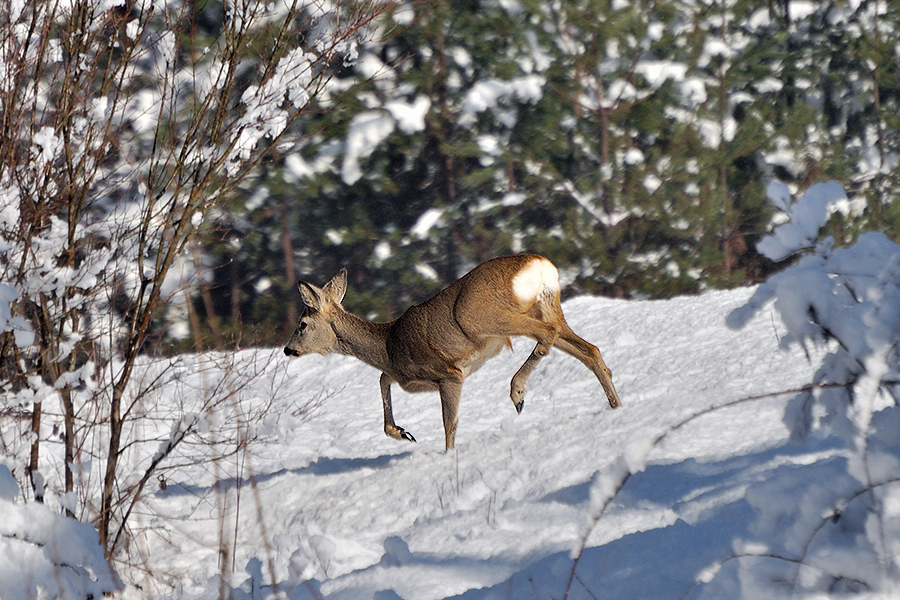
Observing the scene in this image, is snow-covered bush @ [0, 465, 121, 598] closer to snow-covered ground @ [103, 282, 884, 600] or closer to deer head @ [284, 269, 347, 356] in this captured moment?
snow-covered ground @ [103, 282, 884, 600]

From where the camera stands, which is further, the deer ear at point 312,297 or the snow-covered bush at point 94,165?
the deer ear at point 312,297

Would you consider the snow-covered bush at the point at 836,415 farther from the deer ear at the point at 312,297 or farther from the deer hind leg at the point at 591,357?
the deer ear at the point at 312,297

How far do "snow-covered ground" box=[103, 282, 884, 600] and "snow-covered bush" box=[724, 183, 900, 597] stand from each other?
0.04 metres

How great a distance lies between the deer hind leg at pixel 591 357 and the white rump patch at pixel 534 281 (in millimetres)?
274

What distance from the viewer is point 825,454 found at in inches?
137

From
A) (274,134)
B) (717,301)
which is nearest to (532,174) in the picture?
(717,301)

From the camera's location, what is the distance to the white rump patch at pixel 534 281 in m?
6.02

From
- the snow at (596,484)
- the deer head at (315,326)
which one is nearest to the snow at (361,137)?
the snow at (596,484)

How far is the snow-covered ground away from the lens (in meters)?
2.84

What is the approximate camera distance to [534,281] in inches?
238

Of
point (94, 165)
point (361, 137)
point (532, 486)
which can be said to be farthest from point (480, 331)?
point (361, 137)

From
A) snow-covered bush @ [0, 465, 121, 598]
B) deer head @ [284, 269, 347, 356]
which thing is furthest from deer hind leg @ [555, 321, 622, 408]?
snow-covered bush @ [0, 465, 121, 598]

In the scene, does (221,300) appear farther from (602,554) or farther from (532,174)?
(602,554)

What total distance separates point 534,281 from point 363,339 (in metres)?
1.23
